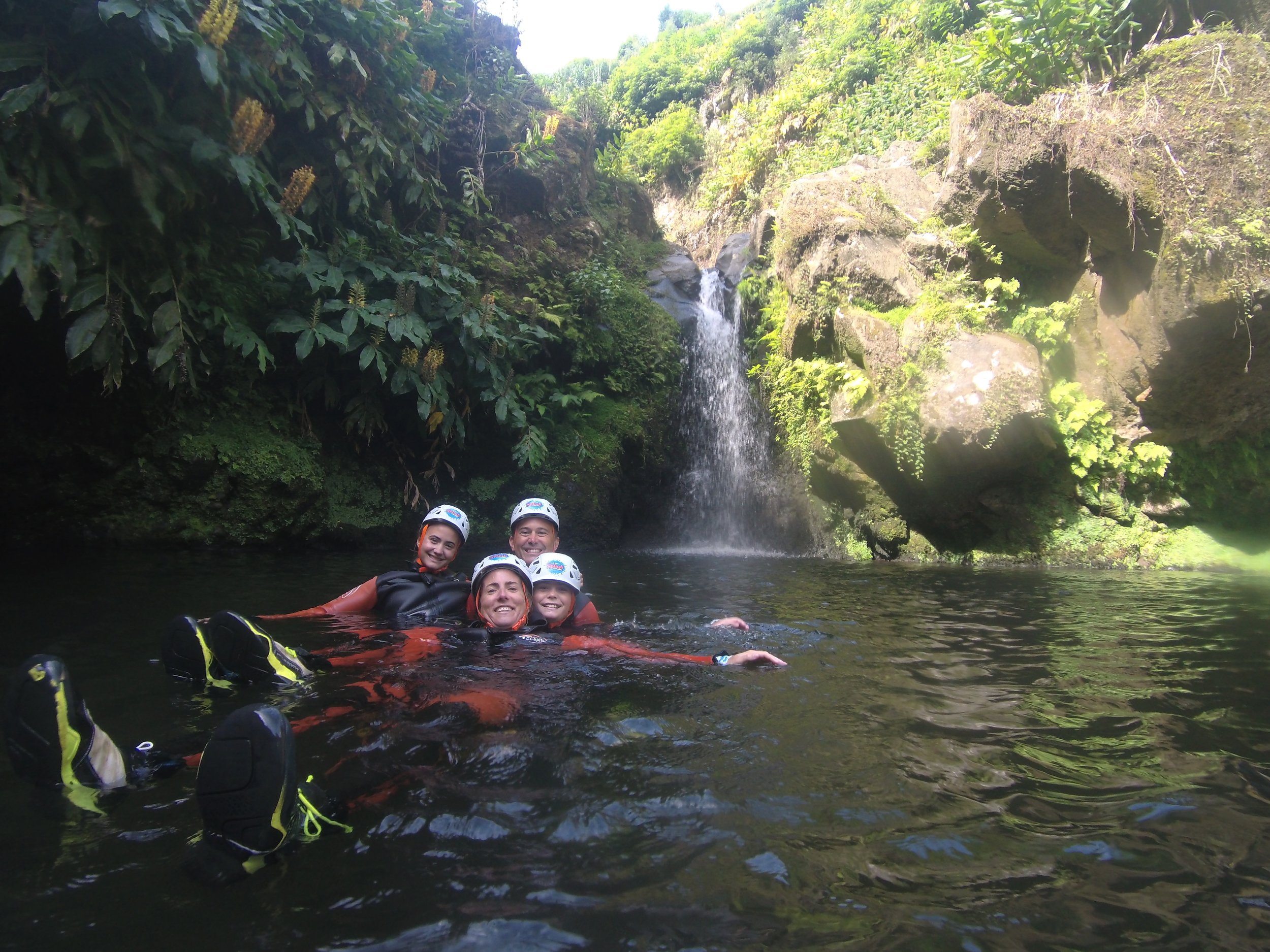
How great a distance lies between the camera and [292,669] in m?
3.30

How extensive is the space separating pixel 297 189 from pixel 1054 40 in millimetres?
10400

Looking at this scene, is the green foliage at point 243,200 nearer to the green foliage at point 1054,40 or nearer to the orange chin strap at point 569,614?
the orange chin strap at point 569,614

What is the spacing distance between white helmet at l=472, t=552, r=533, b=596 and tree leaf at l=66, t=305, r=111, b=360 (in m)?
4.10

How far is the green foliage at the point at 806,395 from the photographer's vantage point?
10.0m

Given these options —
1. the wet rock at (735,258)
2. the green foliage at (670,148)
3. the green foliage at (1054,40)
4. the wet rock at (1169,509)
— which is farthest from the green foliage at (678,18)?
the wet rock at (1169,509)

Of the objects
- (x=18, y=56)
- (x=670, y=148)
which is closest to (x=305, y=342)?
(x=18, y=56)

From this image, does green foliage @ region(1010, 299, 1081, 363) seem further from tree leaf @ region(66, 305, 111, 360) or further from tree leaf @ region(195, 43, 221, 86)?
tree leaf @ region(66, 305, 111, 360)

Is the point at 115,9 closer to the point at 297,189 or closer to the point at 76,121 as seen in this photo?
the point at 76,121

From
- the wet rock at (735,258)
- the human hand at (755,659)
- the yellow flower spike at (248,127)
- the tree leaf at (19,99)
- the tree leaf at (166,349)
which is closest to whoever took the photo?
the human hand at (755,659)

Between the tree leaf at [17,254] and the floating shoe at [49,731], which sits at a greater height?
the tree leaf at [17,254]

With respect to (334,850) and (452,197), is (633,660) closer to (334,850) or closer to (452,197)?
(334,850)

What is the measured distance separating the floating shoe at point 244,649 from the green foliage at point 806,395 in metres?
8.38

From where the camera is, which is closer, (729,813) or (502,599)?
(729,813)

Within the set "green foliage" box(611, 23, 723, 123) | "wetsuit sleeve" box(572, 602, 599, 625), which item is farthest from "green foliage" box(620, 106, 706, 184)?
"wetsuit sleeve" box(572, 602, 599, 625)
